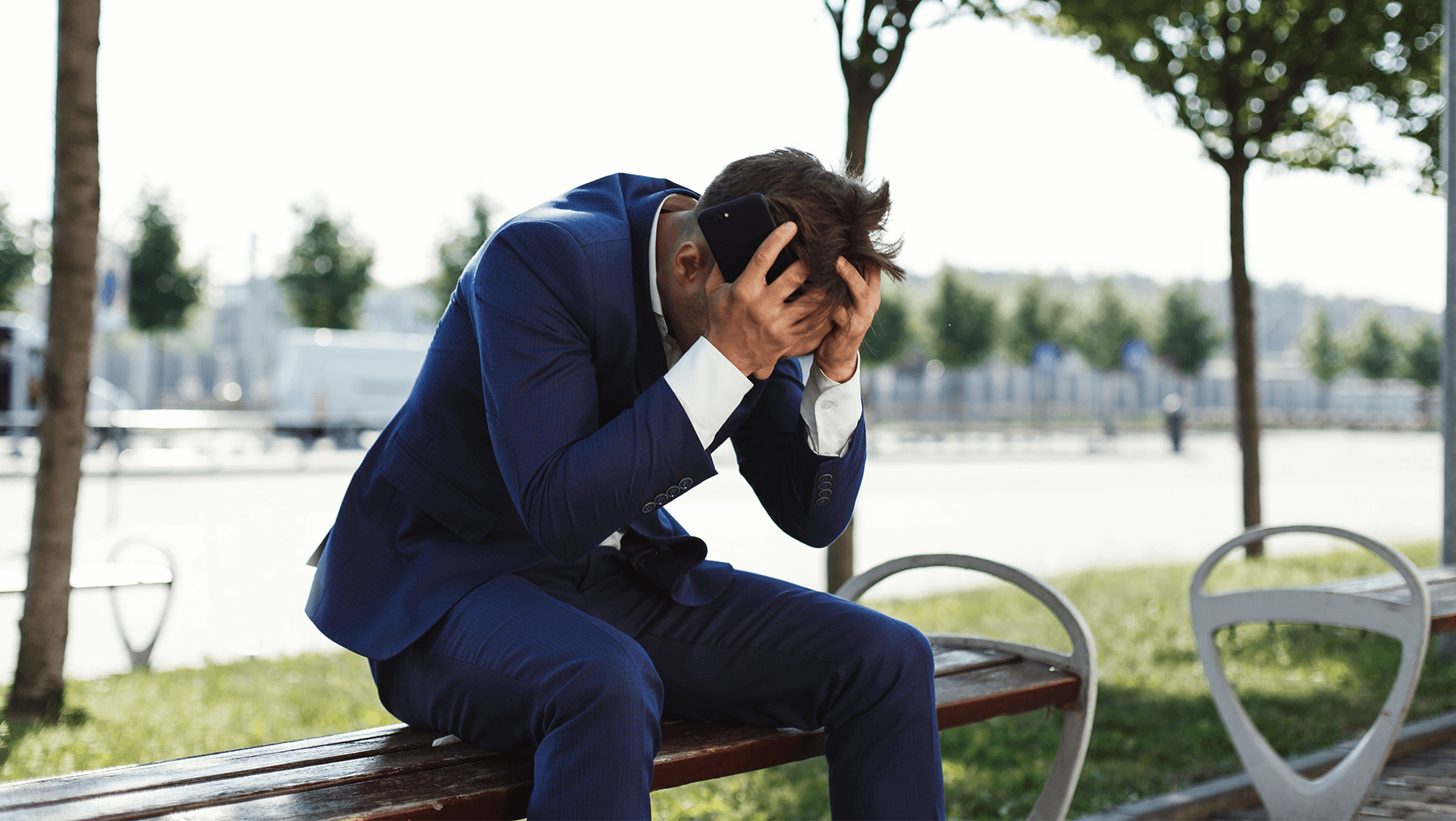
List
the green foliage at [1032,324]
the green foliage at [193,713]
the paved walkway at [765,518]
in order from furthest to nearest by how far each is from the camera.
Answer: the green foliage at [1032,324], the paved walkway at [765,518], the green foliage at [193,713]

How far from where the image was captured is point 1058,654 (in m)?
2.49

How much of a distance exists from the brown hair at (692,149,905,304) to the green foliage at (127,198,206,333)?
30639mm

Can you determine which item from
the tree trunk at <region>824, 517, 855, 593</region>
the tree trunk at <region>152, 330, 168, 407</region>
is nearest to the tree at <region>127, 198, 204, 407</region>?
the tree trunk at <region>152, 330, 168, 407</region>

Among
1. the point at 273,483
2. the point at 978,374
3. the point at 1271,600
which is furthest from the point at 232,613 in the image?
the point at 978,374

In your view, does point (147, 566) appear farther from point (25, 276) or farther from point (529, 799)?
point (25, 276)

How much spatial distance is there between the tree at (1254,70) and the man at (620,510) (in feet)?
18.4

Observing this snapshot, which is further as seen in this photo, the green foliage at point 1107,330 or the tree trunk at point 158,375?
Answer: the tree trunk at point 158,375

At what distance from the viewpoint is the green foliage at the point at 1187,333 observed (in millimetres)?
48094

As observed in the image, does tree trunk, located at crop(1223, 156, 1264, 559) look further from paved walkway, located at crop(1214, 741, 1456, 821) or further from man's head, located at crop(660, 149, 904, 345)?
man's head, located at crop(660, 149, 904, 345)

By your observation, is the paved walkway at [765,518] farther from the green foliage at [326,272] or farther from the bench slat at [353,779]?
the green foliage at [326,272]

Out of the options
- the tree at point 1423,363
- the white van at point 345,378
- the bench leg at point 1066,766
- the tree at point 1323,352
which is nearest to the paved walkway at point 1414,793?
the bench leg at point 1066,766

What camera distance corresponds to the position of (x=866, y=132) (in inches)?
191

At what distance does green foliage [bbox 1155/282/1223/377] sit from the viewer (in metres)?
48.1

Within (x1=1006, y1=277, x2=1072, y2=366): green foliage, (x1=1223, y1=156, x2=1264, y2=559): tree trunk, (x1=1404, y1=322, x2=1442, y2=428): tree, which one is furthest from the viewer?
(x1=1404, y1=322, x2=1442, y2=428): tree
